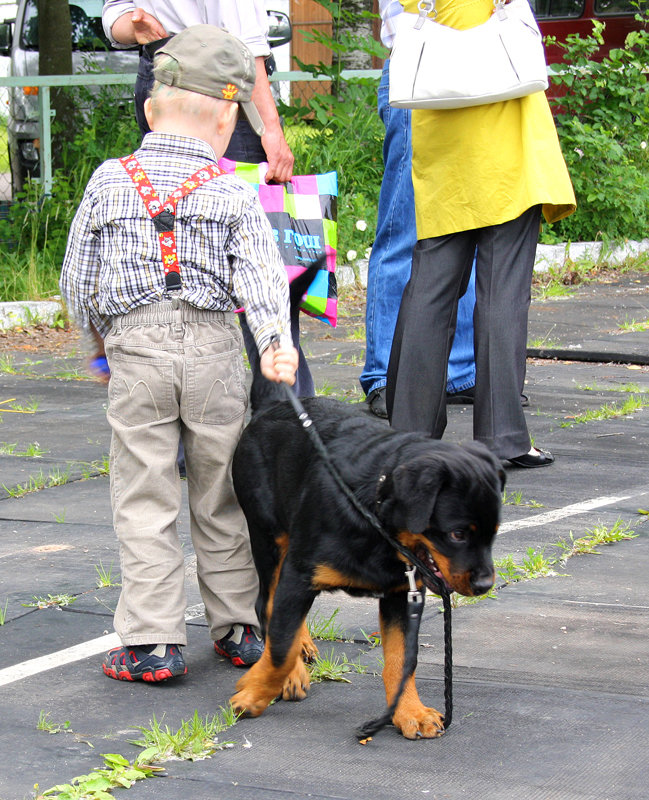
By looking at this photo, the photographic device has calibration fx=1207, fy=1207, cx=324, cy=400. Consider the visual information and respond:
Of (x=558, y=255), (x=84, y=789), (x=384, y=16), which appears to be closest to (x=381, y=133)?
(x=558, y=255)

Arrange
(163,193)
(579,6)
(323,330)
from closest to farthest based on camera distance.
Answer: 1. (163,193)
2. (323,330)
3. (579,6)

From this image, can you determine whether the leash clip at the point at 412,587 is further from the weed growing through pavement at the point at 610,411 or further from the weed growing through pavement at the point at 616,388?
the weed growing through pavement at the point at 616,388

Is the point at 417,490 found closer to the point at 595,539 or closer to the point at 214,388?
the point at 214,388

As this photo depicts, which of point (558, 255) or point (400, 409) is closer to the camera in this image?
point (400, 409)

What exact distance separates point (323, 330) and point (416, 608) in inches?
233

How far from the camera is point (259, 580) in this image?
10.4 ft

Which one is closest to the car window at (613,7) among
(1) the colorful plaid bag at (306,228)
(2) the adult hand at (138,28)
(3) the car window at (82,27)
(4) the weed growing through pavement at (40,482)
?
(3) the car window at (82,27)

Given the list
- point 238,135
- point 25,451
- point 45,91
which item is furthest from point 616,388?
point 45,91

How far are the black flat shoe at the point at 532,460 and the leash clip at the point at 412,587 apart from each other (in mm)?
2272

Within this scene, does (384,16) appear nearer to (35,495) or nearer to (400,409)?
(400,409)

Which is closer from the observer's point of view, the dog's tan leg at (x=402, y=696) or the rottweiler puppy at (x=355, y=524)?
the rottweiler puppy at (x=355, y=524)

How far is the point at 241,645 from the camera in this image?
3162 mm

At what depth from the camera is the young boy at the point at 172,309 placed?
304 cm

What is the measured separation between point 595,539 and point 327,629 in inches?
45.4
